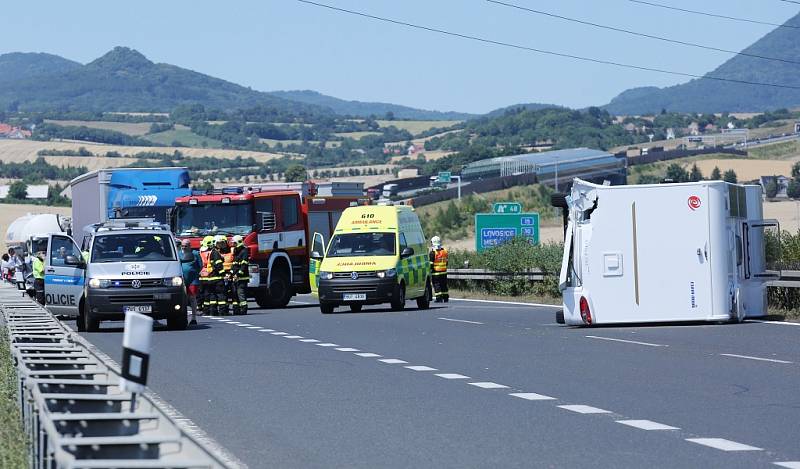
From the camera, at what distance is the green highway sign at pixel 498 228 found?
171 feet

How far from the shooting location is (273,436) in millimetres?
12258

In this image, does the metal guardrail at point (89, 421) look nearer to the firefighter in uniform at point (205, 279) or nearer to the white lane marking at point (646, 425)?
the white lane marking at point (646, 425)

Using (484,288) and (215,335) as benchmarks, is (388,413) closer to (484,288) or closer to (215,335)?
(215,335)

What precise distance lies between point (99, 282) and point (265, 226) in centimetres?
1114

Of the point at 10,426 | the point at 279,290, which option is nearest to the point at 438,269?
the point at 279,290

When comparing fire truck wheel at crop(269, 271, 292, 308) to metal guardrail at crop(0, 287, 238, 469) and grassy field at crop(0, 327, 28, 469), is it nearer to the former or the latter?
grassy field at crop(0, 327, 28, 469)

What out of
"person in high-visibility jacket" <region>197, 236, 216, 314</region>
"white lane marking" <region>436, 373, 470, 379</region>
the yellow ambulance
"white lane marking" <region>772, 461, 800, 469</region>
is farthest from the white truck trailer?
"white lane marking" <region>772, 461, 800, 469</region>

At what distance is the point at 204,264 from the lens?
35719 millimetres

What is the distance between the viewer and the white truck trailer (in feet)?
84.3

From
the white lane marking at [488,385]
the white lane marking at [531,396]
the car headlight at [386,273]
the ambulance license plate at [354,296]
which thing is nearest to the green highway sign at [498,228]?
the car headlight at [386,273]

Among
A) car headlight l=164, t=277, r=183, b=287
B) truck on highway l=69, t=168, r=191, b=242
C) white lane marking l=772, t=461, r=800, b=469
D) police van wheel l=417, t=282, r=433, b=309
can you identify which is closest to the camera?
white lane marking l=772, t=461, r=800, b=469

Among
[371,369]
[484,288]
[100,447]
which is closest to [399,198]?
[484,288]

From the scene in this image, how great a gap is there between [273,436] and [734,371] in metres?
6.80

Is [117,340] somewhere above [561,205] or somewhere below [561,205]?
below
